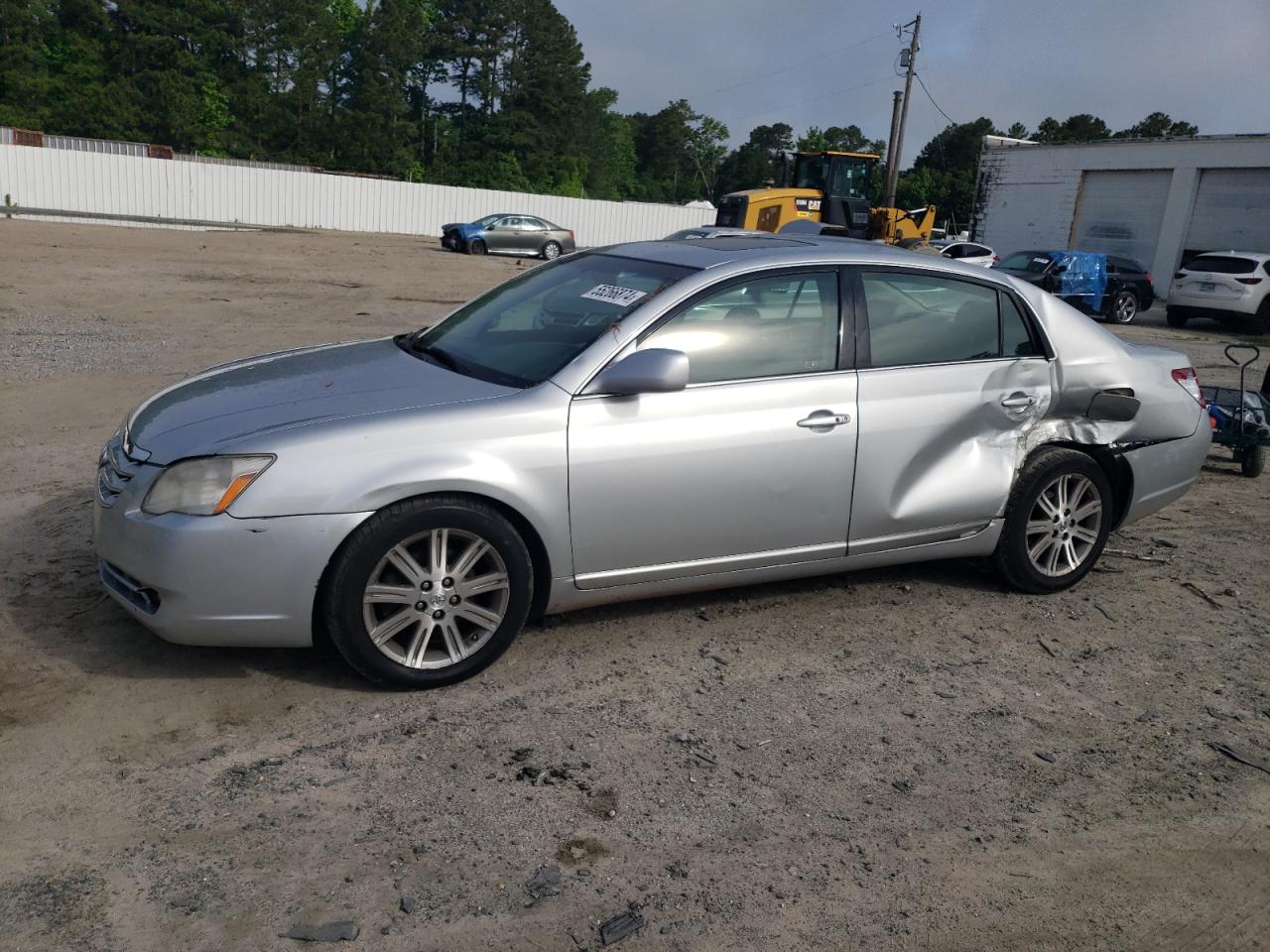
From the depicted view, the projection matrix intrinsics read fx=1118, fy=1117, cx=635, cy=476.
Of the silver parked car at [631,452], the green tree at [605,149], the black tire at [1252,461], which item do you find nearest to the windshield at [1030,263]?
the black tire at [1252,461]

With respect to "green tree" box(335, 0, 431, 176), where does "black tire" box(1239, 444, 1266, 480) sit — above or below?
below

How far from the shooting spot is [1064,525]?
5383mm

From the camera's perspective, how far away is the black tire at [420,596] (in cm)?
388

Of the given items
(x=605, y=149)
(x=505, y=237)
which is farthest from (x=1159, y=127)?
(x=505, y=237)

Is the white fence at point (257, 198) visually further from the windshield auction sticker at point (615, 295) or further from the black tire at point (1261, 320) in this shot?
the windshield auction sticker at point (615, 295)

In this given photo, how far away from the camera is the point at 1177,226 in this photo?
35531mm

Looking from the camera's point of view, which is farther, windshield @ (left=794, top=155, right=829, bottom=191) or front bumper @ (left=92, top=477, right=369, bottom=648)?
windshield @ (left=794, top=155, right=829, bottom=191)

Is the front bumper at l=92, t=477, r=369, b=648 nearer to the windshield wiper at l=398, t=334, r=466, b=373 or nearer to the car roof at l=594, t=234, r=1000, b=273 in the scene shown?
the windshield wiper at l=398, t=334, r=466, b=373

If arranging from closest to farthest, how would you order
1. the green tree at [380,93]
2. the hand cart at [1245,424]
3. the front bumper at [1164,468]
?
the front bumper at [1164,468] → the hand cart at [1245,424] → the green tree at [380,93]

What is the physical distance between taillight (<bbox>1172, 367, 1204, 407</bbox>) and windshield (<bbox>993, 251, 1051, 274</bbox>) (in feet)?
60.3

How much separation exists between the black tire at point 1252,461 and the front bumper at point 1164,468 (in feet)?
9.13

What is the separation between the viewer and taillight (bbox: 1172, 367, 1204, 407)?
5816mm

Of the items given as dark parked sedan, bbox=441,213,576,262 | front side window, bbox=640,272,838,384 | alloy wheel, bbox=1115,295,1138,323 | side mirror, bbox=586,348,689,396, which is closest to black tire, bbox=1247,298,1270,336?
alloy wheel, bbox=1115,295,1138,323

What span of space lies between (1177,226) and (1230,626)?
1367 inches
